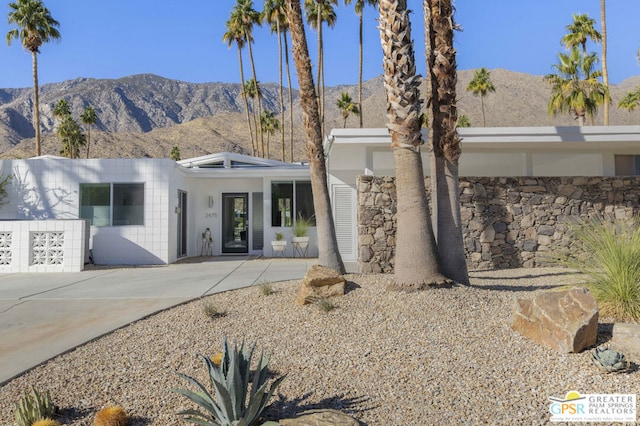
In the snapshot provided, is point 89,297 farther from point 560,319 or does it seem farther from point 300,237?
point 300,237

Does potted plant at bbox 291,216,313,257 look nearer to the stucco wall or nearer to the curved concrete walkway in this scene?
the curved concrete walkway

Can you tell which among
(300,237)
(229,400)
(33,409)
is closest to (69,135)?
(300,237)

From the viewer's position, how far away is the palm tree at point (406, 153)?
601cm

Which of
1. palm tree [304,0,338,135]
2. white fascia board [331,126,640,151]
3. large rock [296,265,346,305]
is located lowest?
large rock [296,265,346,305]

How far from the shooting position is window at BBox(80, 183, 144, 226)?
13.3 m

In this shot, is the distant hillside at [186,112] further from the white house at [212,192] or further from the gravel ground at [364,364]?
the gravel ground at [364,364]

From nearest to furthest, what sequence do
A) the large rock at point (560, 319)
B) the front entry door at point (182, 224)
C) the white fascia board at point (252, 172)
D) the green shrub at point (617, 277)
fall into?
the large rock at point (560, 319)
the green shrub at point (617, 277)
the front entry door at point (182, 224)
the white fascia board at point (252, 172)

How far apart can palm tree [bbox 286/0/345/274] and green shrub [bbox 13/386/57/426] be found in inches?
202

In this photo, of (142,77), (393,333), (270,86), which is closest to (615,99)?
(393,333)

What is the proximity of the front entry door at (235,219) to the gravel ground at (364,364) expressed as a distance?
33.2 ft

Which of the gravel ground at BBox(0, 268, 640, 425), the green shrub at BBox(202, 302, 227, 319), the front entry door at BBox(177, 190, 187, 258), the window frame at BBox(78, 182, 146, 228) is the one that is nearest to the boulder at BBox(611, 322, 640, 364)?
the gravel ground at BBox(0, 268, 640, 425)

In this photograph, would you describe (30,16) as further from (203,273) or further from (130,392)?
(130,392)

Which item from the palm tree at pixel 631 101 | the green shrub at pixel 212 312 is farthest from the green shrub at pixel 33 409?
the palm tree at pixel 631 101

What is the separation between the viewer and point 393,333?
4.91m
